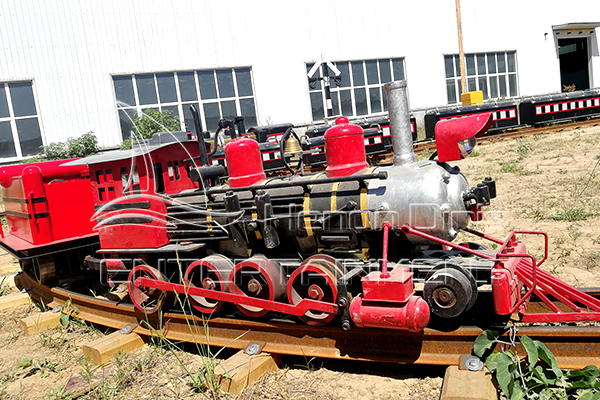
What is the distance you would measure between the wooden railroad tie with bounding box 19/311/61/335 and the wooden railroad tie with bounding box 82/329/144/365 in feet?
3.93

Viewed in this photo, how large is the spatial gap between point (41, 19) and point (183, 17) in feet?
15.4

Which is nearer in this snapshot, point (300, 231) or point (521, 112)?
point (300, 231)

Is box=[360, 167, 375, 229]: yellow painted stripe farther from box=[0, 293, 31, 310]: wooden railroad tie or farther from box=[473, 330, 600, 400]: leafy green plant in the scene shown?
box=[0, 293, 31, 310]: wooden railroad tie

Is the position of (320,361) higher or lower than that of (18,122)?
lower

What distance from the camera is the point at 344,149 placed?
3.91 meters

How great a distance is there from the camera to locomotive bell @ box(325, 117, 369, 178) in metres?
3.89

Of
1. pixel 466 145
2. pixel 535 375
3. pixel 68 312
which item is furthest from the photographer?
pixel 68 312

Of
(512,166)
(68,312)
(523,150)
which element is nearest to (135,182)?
(68,312)

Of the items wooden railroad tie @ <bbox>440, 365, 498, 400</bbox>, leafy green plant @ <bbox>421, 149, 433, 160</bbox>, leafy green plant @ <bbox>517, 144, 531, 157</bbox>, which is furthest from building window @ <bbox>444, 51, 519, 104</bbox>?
wooden railroad tie @ <bbox>440, 365, 498, 400</bbox>

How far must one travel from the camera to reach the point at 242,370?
3.56 m

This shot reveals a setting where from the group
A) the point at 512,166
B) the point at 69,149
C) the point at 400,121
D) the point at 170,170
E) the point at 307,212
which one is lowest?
the point at 512,166

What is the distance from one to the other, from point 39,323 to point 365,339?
3.95 metres

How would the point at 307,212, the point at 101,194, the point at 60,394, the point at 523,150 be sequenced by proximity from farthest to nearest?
1. the point at 523,150
2. the point at 101,194
3. the point at 307,212
4. the point at 60,394

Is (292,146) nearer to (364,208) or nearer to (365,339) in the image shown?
(364,208)
